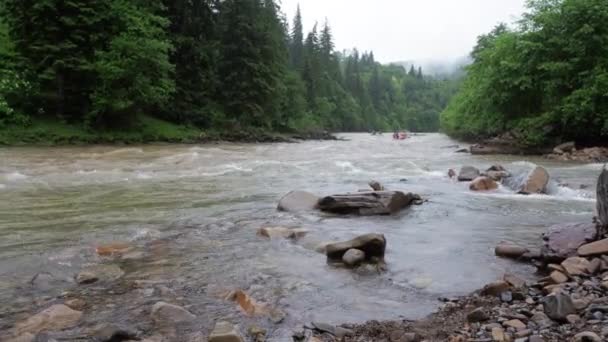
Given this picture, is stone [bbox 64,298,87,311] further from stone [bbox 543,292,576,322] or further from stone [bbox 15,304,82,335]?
stone [bbox 543,292,576,322]

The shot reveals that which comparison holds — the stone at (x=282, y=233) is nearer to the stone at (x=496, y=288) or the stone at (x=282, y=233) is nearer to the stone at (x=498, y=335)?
the stone at (x=496, y=288)

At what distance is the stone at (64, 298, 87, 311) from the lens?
5062mm

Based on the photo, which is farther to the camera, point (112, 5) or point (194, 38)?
point (194, 38)

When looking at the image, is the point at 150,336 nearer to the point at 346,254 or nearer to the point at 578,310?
the point at 346,254

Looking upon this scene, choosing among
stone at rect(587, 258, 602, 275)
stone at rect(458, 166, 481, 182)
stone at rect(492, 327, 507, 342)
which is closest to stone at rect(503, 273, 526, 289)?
stone at rect(587, 258, 602, 275)

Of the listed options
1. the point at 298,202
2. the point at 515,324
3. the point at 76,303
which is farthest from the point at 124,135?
the point at 515,324

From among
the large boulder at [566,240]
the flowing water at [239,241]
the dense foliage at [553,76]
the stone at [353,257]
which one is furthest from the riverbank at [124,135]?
the large boulder at [566,240]

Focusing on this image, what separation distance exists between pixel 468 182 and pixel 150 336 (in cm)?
1280

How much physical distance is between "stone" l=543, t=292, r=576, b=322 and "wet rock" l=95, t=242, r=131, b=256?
5.71 m

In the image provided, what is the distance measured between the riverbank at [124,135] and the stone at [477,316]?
26890 mm

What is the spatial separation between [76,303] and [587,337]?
16.2 ft

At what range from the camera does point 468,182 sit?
1527cm

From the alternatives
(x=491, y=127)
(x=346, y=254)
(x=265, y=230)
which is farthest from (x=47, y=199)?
(x=491, y=127)

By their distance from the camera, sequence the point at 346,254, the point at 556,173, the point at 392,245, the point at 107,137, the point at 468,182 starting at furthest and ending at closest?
the point at 107,137
the point at 556,173
the point at 468,182
the point at 392,245
the point at 346,254
